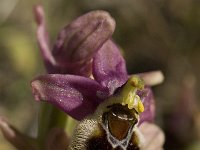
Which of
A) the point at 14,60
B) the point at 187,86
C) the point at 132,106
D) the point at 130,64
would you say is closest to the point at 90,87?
the point at 132,106

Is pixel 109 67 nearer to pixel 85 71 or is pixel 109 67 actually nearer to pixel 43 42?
pixel 85 71

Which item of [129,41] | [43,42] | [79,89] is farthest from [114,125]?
[129,41]

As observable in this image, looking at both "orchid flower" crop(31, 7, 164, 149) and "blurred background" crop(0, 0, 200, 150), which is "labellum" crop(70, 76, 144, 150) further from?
"blurred background" crop(0, 0, 200, 150)

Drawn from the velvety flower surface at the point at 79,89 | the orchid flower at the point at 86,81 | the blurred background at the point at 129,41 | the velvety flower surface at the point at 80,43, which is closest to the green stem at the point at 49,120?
the orchid flower at the point at 86,81

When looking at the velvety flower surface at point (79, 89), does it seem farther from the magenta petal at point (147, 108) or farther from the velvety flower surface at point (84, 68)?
the magenta petal at point (147, 108)

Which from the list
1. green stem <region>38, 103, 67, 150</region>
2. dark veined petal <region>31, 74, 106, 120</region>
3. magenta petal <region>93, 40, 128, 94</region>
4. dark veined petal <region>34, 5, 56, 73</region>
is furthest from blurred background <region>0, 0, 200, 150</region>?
dark veined petal <region>31, 74, 106, 120</region>

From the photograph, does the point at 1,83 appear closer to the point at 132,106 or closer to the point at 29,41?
the point at 29,41

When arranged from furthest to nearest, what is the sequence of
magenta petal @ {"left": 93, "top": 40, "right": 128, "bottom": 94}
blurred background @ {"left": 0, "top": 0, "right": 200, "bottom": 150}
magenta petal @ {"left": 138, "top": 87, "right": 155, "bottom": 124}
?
1. blurred background @ {"left": 0, "top": 0, "right": 200, "bottom": 150}
2. magenta petal @ {"left": 138, "top": 87, "right": 155, "bottom": 124}
3. magenta petal @ {"left": 93, "top": 40, "right": 128, "bottom": 94}
